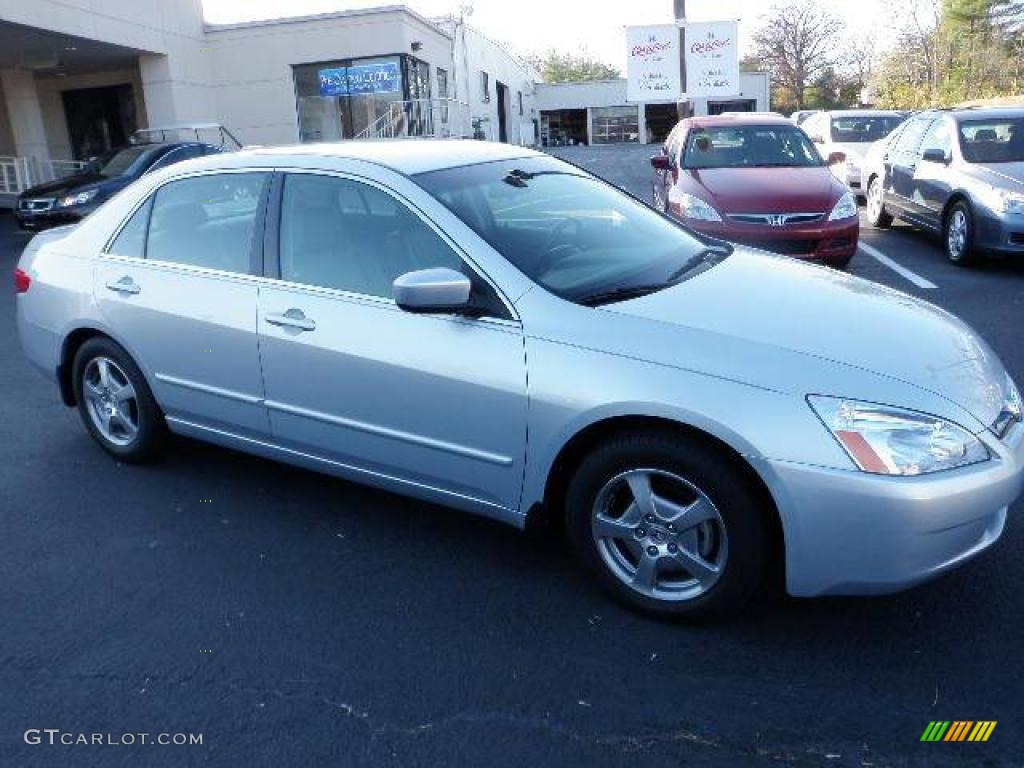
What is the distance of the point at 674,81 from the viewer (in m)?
26.6

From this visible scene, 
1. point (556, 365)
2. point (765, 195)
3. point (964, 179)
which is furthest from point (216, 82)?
point (556, 365)

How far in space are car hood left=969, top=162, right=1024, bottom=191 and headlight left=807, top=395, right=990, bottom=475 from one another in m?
6.92

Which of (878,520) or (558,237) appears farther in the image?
(558,237)

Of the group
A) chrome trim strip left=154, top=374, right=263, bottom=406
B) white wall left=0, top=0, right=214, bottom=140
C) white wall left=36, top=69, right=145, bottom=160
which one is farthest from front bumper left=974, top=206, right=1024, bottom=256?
white wall left=36, top=69, right=145, bottom=160

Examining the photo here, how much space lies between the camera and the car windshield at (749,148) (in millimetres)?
9594

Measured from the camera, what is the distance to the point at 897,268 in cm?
931

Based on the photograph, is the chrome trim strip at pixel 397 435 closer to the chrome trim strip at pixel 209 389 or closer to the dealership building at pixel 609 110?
the chrome trim strip at pixel 209 389

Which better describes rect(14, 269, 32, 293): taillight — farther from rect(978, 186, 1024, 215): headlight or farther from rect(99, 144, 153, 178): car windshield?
rect(99, 144, 153, 178): car windshield

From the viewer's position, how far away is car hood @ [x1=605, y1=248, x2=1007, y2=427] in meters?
2.85

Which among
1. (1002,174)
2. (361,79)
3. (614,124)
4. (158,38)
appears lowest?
(1002,174)

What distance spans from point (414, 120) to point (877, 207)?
1582 cm

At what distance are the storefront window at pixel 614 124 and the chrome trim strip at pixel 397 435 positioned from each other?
5658cm

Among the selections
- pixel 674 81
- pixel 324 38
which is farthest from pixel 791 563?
pixel 674 81

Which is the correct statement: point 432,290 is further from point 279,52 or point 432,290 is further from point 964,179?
point 279,52
